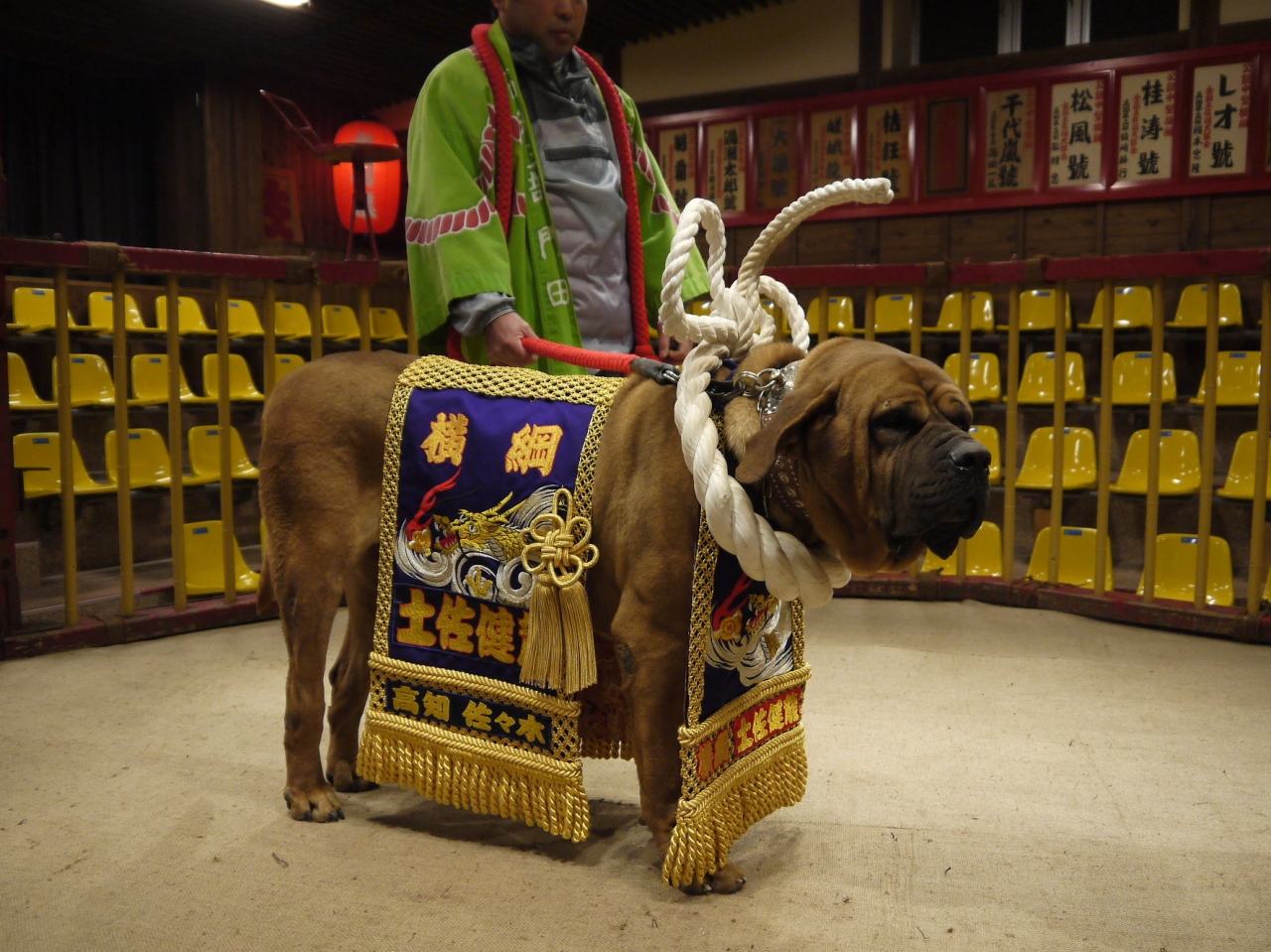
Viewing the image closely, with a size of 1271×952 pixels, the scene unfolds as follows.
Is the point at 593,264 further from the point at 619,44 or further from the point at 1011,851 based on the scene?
the point at 619,44

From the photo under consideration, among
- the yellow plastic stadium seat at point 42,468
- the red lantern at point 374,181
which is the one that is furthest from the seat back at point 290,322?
the red lantern at point 374,181

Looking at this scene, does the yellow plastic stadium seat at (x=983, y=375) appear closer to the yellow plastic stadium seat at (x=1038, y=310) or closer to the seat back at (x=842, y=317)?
the yellow plastic stadium seat at (x=1038, y=310)

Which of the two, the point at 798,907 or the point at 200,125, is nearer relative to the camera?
the point at 798,907

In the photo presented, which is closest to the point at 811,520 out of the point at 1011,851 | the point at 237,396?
the point at 1011,851

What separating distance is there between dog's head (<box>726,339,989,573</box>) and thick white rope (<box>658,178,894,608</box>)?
6 cm

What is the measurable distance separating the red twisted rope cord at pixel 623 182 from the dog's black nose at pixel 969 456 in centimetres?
72

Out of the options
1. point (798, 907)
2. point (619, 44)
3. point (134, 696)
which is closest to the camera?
point (798, 907)

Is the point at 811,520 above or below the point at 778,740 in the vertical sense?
above

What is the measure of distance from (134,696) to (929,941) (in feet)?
7.78

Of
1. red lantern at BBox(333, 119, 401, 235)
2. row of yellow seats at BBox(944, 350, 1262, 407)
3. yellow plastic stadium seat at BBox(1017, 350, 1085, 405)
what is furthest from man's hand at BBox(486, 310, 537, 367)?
red lantern at BBox(333, 119, 401, 235)

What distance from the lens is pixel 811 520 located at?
60.9 inches

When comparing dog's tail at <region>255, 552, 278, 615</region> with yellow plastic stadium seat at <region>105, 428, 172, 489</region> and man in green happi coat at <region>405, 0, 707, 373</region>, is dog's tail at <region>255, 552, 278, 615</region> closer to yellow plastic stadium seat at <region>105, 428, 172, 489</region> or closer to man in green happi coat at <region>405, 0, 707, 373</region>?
man in green happi coat at <region>405, 0, 707, 373</region>

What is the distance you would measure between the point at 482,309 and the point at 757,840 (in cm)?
121

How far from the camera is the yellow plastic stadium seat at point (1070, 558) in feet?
13.2
